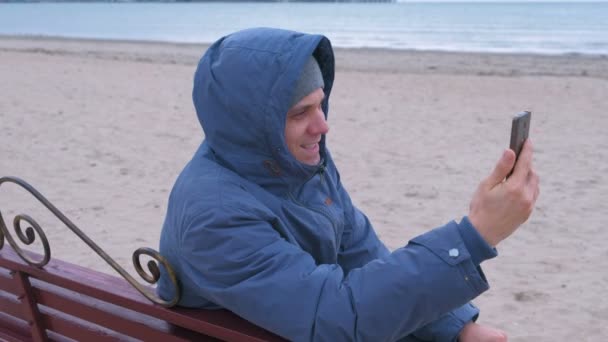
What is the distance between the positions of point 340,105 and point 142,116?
331 centimetres

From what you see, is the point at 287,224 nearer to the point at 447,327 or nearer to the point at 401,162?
the point at 447,327

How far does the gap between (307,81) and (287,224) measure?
370 mm

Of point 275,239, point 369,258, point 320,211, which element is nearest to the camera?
point 275,239

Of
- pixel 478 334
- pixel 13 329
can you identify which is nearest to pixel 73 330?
pixel 13 329

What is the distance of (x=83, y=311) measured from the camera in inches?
76.6

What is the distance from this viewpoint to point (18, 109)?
10.3 metres

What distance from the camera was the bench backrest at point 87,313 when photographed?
1.60 meters

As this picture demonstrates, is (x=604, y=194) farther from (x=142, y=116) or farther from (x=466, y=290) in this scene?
(x=142, y=116)

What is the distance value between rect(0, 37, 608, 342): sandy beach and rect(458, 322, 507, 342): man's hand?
202cm

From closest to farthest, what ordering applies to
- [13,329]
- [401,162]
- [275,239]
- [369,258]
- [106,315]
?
1. [275,239]
2. [106,315]
3. [369,258]
4. [13,329]
5. [401,162]

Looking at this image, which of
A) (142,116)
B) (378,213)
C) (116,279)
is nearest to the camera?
(116,279)

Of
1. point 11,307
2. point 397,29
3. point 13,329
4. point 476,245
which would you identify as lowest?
point 397,29

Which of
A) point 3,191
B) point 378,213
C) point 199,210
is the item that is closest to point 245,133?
point 199,210

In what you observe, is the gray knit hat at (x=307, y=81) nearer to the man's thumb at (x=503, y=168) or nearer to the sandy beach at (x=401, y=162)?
the man's thumb at (x=503, y=168)
